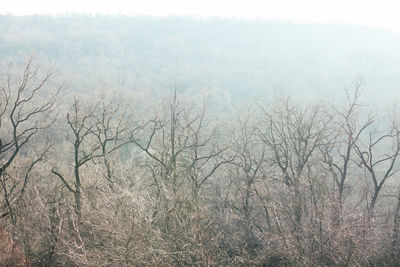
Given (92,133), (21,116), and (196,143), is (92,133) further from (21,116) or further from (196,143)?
(196,143)

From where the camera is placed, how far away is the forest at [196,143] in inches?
404

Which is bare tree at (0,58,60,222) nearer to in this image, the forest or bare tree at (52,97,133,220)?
the forest

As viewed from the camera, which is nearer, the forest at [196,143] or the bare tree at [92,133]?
the forest at [196,143]

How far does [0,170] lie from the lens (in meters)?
12.1

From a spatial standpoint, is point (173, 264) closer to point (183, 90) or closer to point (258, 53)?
point (183, 90)

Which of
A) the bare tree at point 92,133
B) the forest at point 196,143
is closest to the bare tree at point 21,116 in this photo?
the forest at point 196,143

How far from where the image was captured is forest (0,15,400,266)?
10.2m

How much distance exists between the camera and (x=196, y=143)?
637 inches

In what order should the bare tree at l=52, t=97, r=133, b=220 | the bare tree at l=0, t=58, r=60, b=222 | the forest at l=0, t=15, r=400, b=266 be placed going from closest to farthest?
the forest at l=0, t=15, r=400, b=266 → the bare tree at l=0, t=58, r=60, b=222 → the bare tree at l=52, t=97, r=133, b=220

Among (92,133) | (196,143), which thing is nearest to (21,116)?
(92,133)

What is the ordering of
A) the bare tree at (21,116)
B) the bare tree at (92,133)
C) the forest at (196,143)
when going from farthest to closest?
the bare tree at (92,133), the bare tree at (21,116), the forest at (196,143)

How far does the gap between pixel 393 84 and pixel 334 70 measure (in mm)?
12026

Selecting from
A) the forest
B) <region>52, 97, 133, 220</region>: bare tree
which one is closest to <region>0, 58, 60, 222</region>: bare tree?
the forest

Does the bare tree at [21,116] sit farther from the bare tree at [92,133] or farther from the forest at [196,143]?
the bare tree at [92,133]
